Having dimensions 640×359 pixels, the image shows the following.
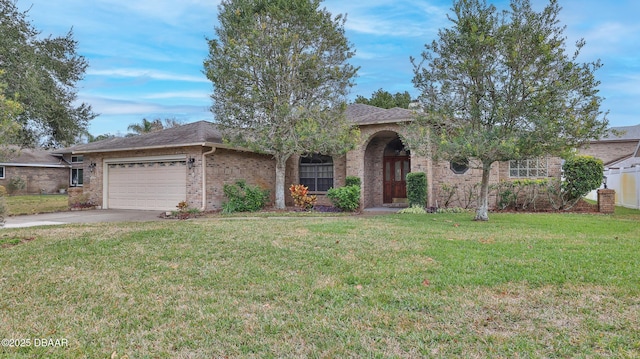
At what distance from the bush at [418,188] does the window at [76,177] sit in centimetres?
2838

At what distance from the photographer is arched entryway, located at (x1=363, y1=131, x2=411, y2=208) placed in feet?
54.9

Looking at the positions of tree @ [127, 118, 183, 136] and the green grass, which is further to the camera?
tree @ [127, 118, 183, 136]

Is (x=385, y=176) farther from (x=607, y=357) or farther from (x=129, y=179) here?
(x=607, y=357)

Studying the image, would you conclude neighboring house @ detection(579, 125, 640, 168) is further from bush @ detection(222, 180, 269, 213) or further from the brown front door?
bush @ detection(222, 180, 269, 213)

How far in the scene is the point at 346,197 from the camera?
1377 cm

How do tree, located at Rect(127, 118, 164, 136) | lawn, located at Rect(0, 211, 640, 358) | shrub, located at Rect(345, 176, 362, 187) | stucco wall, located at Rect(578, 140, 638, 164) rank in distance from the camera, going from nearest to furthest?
lawn, located at Rect(0, 211, 640, 358) < shrub, located at Rect(345, 176, 362, 187) < stucco wall, located at Rect(578, 140, 638, 164) < tree, located at Rect(127, 118, 164, 136)

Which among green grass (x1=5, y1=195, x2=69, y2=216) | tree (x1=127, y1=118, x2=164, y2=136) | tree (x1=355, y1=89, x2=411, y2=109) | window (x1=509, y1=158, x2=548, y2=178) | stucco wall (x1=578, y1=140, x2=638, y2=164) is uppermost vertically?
tree (x1=355, y1=89, x2=411, y2=109)

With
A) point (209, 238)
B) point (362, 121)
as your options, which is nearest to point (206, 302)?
point (209, 238)

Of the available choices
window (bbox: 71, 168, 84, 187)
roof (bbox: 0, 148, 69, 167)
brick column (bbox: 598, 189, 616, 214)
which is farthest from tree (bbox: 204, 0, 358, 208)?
window (bbox: 71, 168, 84, 187)

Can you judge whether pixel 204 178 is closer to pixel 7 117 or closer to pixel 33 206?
pixel 7 117

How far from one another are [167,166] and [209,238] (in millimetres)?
9036

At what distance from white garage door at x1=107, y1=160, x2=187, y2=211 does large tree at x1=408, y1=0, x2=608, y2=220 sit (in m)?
9.68

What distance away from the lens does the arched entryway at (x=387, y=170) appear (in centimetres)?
1672

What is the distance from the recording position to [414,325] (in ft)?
11.2
